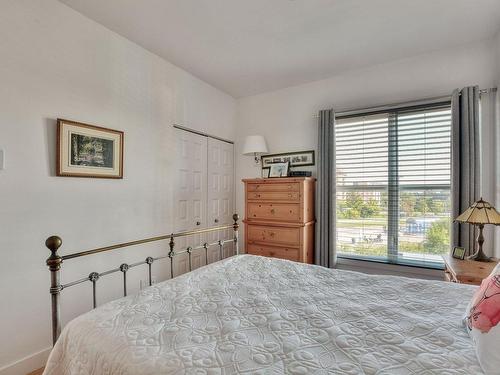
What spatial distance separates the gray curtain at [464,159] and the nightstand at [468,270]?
384 mm

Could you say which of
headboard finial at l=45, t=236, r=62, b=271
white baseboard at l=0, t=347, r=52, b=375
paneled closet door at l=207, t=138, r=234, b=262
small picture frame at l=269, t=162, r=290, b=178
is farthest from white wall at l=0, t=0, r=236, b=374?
small picture frame at l=269, t=162, r=290, b=178

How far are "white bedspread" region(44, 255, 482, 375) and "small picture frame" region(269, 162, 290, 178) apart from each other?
212 cm

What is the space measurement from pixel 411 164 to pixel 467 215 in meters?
0.92

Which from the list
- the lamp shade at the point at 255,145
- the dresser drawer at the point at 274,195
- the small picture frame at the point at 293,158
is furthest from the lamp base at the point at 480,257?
the lamp shade at the point at 255,145

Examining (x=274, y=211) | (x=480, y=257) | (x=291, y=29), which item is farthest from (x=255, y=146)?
(x=480, y=257)

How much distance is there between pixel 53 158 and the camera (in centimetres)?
208

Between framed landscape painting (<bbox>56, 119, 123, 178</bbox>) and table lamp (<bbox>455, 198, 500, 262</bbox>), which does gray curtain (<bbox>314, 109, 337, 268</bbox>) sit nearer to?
table lamp (<bbox>455, 198, 500, 262</bbox>)

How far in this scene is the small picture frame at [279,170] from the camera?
362 centimetres

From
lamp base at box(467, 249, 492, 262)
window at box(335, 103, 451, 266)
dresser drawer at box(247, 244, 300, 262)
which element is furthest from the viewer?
dresser drawer at box(247, 244, 300, 262)

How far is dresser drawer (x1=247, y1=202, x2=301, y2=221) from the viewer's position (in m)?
3.18

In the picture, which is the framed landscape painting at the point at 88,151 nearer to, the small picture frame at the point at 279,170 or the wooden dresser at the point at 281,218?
the wooden dresser at the point at 281,218

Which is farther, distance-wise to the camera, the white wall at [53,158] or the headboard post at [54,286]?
the white wall at [53,158]

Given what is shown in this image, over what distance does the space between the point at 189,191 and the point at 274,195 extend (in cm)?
104

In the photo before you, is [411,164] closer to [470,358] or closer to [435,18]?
[435,18]
